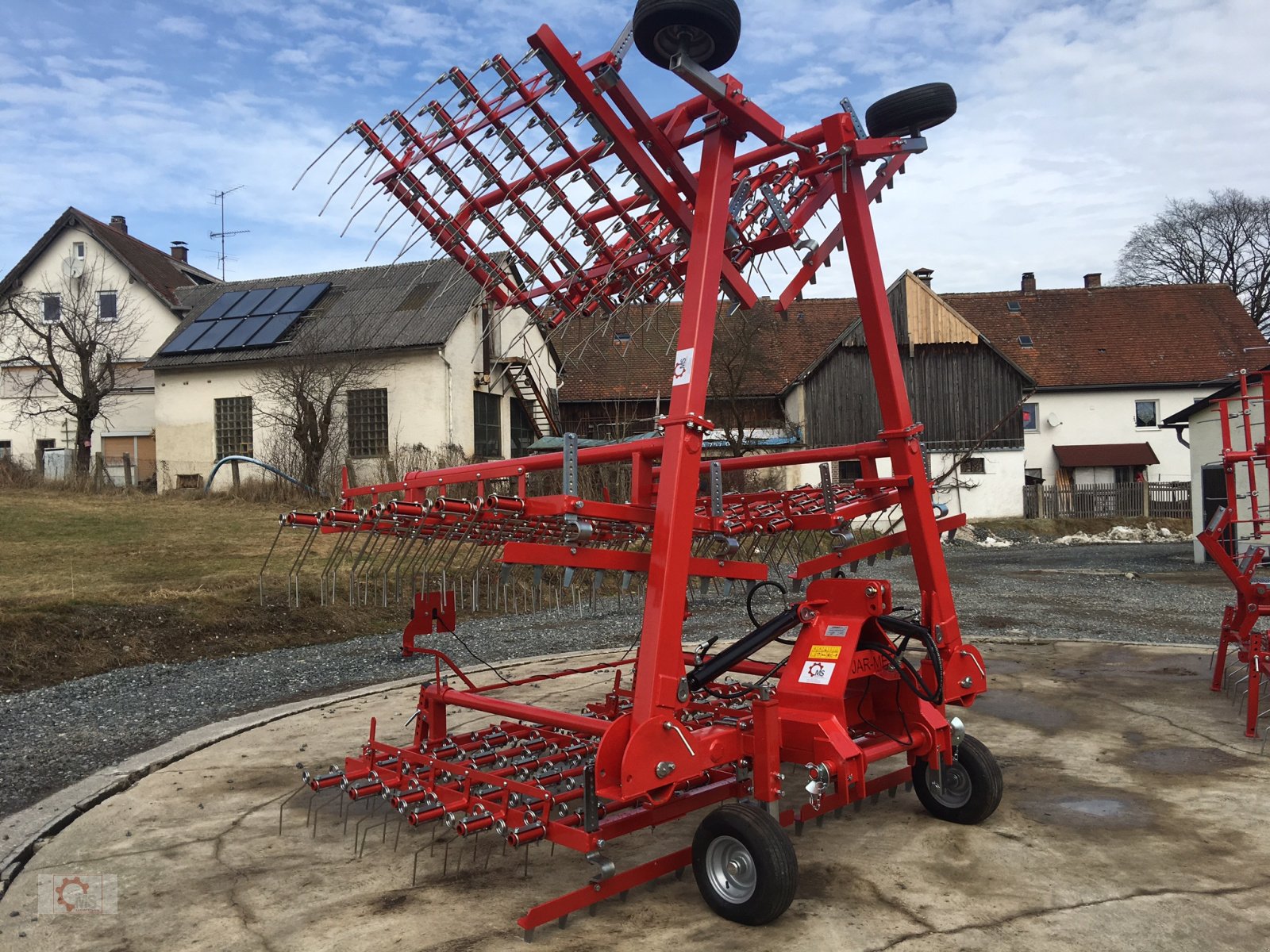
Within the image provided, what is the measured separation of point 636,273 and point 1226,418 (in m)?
5.87

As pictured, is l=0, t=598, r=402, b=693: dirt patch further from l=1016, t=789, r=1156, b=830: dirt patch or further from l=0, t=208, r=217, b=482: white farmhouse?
l=0, t=208, r=217, b=482: white farmhouse

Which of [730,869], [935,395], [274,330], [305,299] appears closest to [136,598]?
[730,869]

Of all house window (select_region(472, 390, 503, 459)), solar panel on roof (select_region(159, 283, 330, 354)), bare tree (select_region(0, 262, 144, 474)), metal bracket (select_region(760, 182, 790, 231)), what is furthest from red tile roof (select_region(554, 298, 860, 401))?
bare tree (select_region(0, 262, 144, 474))

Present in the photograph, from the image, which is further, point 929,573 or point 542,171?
point 929,573

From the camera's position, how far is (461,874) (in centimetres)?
460

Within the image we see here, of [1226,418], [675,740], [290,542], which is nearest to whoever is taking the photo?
[675,740]

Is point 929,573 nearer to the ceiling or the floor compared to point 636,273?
nearer to the floor

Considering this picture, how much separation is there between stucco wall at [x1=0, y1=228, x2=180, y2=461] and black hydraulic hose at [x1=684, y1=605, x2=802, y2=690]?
32573 mm

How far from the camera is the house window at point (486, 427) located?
1110 inches

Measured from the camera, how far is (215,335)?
29656mm

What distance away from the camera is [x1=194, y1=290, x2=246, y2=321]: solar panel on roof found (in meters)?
30.9

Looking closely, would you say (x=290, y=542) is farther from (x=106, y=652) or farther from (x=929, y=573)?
(x=929, y=573)

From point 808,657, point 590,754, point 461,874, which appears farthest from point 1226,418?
point 461,874

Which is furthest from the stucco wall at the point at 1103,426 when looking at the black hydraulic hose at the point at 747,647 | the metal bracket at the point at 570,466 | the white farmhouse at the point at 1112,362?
the metal bracket at the point at 570,466
